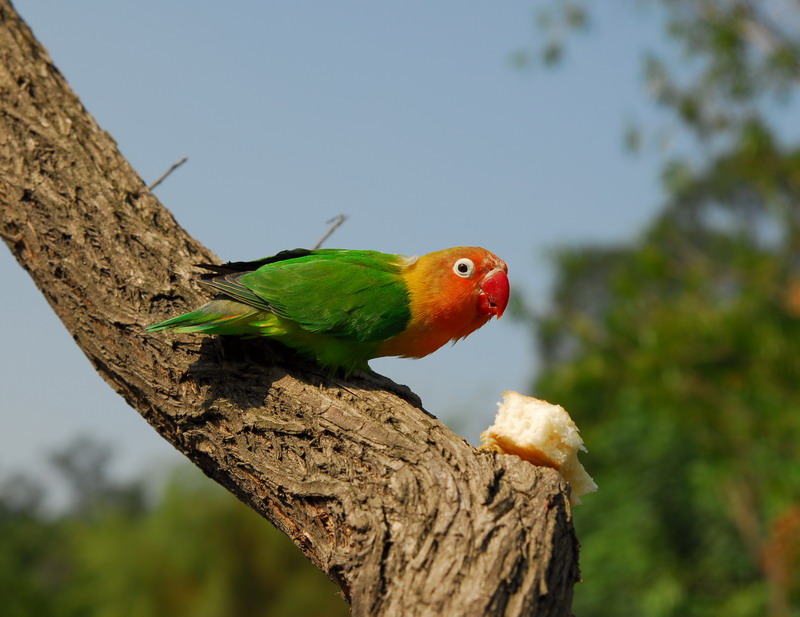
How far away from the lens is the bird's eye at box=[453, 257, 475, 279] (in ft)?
12.4

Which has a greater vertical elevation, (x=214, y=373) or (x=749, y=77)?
(x=749, y=77)

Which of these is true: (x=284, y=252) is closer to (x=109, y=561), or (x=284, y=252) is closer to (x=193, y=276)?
(x=193, y=276)

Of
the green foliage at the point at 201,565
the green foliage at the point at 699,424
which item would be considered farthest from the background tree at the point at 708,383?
the green foliage at the point at 201,565

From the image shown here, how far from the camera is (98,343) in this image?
3.60m

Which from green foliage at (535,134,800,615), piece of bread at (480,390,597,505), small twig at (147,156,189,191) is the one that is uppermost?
green foliage at (535,134,800,615)

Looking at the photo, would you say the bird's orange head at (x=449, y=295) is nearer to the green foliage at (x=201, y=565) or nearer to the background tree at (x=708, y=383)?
the background tree at (x=708, y=383)

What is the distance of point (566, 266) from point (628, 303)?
209 cm

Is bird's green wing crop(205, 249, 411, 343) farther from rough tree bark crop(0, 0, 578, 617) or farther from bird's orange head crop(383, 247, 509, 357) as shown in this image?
rough tree bark crop(0, 0, 578, 617)

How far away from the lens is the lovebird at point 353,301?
3.49 m

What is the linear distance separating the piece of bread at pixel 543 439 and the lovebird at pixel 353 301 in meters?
0.62

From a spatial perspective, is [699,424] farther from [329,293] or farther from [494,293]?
[329,293]

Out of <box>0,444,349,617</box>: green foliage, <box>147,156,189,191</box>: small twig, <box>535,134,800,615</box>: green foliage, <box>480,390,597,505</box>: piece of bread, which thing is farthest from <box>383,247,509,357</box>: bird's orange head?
<box>0,444,349,617</box>: green foliage

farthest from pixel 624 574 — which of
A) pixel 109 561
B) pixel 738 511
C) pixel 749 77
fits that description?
pixel 109 561

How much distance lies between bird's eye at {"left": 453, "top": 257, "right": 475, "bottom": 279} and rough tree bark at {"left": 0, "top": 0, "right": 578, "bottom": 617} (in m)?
0.62
